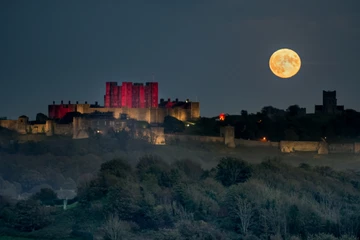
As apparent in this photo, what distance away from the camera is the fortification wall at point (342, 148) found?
2454 inches

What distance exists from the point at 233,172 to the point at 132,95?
125 feet

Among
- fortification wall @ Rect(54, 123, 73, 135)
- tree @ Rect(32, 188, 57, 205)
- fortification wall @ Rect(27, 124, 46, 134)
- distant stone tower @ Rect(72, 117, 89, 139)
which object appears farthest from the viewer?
fortification wall @ Rect(27, 124, 46, 134)

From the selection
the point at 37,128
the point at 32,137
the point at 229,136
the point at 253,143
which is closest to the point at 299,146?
the point at 253,143

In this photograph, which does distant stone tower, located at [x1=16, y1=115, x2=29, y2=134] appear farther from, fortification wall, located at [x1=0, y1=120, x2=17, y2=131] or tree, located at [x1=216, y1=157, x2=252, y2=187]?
tree, located at [x1=216, y1=157, x2=252, y2=187]

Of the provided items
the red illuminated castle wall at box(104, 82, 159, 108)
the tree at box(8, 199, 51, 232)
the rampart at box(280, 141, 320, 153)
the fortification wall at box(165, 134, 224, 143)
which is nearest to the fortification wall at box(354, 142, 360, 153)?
the rampart at box(280, 141, 320, 153)

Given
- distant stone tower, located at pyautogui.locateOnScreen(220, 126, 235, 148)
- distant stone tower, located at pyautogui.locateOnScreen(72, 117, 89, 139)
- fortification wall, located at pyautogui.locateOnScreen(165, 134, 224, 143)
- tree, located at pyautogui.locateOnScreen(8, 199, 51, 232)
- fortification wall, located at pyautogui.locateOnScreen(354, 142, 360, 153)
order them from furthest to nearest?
distant stone tower, located at pyautogui.locateOnScreen(72, 117, 89, 139), fortification wall, located at pyautogui.locateOnScreen(165, 134, 224, 143), distant stone tower, located at pyautogui.locateOnScreen(220, 126, 235, 148), fortification wall, located at pyautogui.locateOnScreen(354, 142, 360, 153), tree, located at pyautogui.locateOnScreen(8, 199, 51, 232)

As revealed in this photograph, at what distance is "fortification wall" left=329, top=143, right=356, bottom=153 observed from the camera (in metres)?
62.3

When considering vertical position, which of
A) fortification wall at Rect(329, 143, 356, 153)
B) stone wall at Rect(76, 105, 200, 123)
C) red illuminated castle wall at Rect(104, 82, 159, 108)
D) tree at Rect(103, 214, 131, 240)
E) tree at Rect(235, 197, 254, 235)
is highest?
red illuminated castle wall at Rect(104, 82, 159, 108)

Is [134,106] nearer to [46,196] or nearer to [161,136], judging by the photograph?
[161,136]

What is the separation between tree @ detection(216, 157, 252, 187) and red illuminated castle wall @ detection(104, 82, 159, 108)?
1410 inches

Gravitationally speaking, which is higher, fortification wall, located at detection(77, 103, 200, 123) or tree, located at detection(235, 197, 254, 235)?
fortification wall, located at detection(77, 103, 200, 123)

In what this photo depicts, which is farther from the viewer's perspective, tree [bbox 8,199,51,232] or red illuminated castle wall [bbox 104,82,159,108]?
red illuminated castle wall [bbox 104,82,159,108]

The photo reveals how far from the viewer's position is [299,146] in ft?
207

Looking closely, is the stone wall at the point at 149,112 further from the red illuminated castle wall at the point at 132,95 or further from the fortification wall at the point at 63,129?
the fortification wall at the point at 63,129
